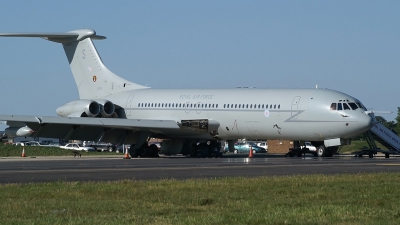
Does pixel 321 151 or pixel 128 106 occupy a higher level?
pixel 128 106

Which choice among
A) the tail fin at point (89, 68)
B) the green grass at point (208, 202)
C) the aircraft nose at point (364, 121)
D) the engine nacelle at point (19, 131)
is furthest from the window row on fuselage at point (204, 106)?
the green grass at point (208, 202)

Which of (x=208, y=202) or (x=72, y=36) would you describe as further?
(x=72, y=36)

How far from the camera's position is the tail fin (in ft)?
161

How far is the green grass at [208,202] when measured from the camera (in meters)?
11.4

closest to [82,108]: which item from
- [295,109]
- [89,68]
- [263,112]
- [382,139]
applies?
[89,68]

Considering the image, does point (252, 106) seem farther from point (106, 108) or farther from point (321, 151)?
point (106, 108)

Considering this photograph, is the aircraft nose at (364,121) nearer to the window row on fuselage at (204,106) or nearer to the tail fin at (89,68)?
the window row on fuselage at (204,106)

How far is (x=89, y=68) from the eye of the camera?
4966 cm

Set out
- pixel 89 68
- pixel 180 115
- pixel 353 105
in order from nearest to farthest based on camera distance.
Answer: pixel 353 105, pixel 180 115, pixel 89 68

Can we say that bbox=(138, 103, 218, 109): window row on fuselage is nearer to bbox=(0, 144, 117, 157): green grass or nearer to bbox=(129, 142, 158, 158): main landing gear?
bbox=(129, 142, 158, 158): main landing gear

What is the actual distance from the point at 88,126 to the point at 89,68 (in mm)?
7889

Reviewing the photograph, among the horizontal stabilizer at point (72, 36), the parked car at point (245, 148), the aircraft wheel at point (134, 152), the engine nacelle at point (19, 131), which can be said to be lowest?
the aircraft wheel at point (134, 152)

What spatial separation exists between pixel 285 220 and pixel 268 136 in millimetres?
30523

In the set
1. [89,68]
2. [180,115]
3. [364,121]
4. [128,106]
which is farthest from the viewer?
[89,68]
